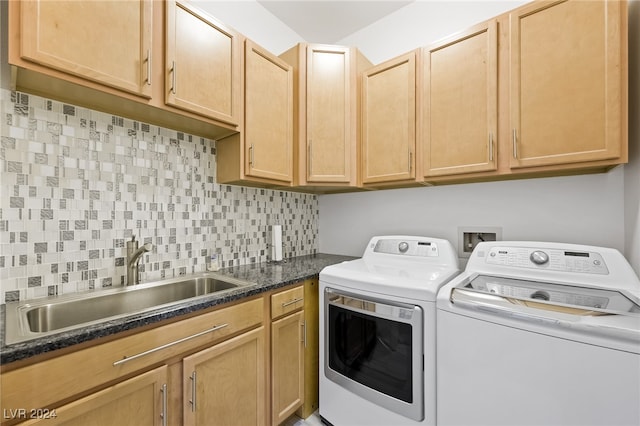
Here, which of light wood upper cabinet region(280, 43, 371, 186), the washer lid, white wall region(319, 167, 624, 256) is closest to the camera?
the washer lid

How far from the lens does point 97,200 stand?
1.29 metres

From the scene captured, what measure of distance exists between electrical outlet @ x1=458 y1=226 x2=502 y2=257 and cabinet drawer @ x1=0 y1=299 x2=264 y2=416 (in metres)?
1.51

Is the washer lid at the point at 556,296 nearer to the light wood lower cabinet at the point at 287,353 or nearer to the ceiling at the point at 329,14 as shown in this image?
the light wood lower cabinet at the point at 287,353

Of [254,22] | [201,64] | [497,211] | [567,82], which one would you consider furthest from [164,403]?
[254,22]

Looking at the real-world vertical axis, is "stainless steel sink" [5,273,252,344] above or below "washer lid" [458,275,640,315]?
below

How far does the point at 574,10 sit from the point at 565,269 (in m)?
1.23

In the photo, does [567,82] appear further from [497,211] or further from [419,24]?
[419,24]

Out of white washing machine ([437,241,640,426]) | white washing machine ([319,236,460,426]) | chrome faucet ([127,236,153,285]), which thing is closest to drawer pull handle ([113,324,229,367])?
chrome faucet ([127,236,153,285])

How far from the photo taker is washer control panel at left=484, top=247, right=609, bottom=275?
1.28 metres

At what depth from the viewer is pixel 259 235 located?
2053 millimetres

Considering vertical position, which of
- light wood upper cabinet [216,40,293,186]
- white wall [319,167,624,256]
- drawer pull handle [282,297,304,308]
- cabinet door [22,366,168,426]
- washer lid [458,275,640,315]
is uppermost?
light wood upper cabinet [216,40,293,186]

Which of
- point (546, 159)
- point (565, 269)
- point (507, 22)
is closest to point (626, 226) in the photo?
point (565, 269)

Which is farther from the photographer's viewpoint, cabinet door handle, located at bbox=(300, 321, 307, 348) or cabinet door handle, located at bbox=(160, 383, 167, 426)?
cabinet door handle, located at bbox=(300, 321, 307, 348)

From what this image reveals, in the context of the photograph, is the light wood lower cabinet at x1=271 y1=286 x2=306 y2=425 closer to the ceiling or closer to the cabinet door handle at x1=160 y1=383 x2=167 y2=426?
the cabinet door handle at x1=160 y1=383 x2=167 y2=426
